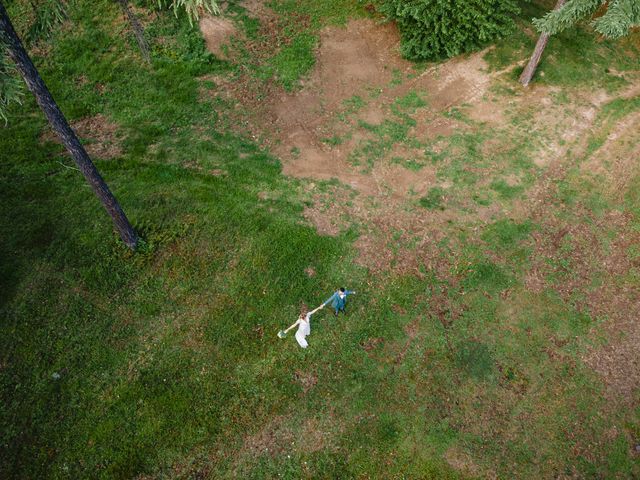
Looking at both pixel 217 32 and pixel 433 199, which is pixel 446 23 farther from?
pixel 217 32

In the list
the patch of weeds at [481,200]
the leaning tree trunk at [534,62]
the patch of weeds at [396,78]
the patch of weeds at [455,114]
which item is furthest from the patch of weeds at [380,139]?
the leaning tree trunk at [534,62]

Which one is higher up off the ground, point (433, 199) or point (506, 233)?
point (433, 199)

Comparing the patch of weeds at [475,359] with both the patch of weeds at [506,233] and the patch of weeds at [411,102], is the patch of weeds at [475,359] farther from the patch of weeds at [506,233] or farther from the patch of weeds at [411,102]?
the patch of weeds at [411,102]

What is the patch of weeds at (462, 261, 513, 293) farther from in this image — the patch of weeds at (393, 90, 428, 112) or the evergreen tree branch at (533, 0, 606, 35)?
the evergreen tree branch at (533, 0, 606, 35)

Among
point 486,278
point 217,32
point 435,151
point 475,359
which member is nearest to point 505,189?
point 435,151

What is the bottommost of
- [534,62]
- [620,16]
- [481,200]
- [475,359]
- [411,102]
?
[475,359]

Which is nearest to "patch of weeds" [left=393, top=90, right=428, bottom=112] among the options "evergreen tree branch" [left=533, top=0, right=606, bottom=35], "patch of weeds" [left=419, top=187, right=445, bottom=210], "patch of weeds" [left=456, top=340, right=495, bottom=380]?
"patch of weeds" [left=419, top=187, right=445, bottom=210]
